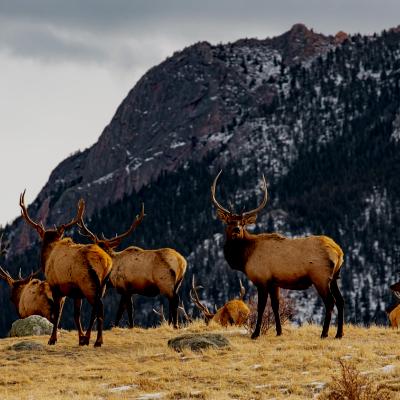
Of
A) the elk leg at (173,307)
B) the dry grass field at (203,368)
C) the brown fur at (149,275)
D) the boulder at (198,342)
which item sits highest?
the brown fur at (149,275)

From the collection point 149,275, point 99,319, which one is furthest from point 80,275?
point 149,275

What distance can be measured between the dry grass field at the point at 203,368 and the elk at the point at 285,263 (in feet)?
2.72

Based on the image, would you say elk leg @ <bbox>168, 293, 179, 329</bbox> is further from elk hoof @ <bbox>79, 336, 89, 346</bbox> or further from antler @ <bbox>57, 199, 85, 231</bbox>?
elk hoof @ <bbox>79, 336, 89, 346</bbox>

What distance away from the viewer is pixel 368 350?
16.6 metres

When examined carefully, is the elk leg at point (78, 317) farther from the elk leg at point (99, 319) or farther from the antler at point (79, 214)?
the antler at point (79, 214)

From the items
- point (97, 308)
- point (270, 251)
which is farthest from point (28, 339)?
point (270, 251)

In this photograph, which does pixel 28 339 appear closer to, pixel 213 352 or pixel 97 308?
pixel 97 308

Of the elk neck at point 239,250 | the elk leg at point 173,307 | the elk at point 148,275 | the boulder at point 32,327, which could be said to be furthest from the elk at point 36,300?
the elk neck at point 239,250

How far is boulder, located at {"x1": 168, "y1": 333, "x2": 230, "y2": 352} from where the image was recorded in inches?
705

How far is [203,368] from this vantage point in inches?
637

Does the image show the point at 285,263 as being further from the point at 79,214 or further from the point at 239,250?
the point at 79,214

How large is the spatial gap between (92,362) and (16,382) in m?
1.81

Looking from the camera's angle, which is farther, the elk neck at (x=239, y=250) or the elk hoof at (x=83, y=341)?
the elk neck at (x=239, y=250)

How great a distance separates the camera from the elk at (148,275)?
23.5m
